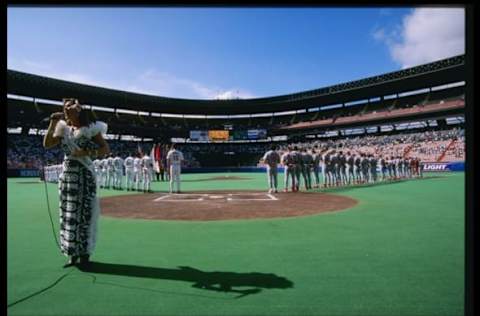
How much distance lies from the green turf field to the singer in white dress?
31cm

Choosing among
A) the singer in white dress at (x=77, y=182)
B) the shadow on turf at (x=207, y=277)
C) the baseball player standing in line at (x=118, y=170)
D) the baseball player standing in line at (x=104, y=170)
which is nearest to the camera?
the shadow on turf at (x=207, y=277)

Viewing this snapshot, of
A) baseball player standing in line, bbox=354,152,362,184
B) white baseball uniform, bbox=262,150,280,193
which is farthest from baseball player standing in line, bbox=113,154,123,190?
baseball player standing in line, bbox=354,152,362,184

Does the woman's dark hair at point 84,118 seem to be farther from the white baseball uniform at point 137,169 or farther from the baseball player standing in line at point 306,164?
the white baseball uniform at point 137,169

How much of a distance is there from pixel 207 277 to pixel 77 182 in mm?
1926

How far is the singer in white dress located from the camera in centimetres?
358

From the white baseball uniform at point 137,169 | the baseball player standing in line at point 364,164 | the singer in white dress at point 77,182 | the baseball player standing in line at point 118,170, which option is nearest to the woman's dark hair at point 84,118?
the singer in white dress at point 77,182

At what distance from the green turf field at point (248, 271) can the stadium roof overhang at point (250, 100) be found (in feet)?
83.0

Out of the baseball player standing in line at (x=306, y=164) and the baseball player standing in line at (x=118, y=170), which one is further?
the baseball player standing in line at (x=118, y=170)

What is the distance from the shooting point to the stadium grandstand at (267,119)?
33969mm

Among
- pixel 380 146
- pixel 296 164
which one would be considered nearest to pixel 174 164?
pixel 296 164

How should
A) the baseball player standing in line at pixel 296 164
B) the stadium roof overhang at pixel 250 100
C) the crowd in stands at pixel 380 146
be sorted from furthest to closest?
the stadium roof overhang at pixel 250 100
the crowd in stands at pixel 380 146
the baseball player standing in line at pixel 296 164

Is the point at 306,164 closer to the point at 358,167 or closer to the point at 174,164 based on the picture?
the point at 358,167

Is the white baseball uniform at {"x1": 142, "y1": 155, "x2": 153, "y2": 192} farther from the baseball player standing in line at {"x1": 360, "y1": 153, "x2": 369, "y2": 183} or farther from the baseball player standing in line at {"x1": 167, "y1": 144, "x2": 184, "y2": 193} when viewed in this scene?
the baseball player standing in line at {"x1": 360, "y1": 153, "x2": 369, "y2": 183}
